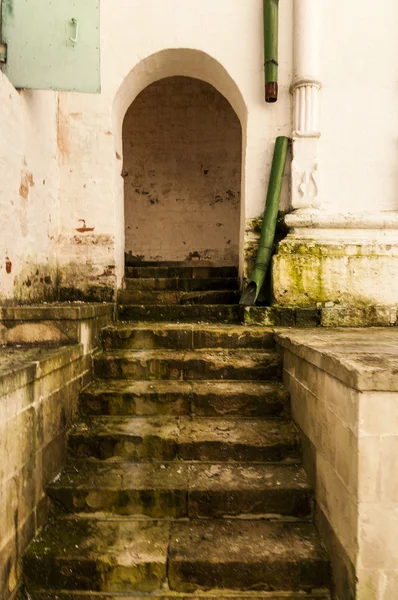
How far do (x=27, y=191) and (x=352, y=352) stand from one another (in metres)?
2.66

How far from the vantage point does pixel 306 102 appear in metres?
3.68

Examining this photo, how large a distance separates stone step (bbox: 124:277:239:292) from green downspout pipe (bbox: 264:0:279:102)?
192 centimetres

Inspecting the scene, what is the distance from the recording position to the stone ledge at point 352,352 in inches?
63.4

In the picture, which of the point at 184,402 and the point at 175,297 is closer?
the point at 184,402

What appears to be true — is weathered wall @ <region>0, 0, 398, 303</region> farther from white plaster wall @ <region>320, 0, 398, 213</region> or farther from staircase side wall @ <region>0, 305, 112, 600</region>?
staircase side wall @ <region>0, 305, 112, 600</region>

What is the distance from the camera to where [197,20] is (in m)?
3.75

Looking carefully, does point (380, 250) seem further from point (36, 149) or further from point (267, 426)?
point (36, 149)

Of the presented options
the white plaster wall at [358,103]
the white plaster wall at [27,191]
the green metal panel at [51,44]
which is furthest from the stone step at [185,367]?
the green metal panel at [51,44]

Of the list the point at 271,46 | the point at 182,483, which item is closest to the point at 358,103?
the point at 271,46

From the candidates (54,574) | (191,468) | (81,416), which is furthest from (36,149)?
(54,574)

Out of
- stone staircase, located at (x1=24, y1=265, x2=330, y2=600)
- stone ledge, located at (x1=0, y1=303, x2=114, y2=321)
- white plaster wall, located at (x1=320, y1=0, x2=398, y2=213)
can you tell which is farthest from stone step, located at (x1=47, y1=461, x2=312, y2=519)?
white plaster wall, located at (x1=320, y1=0, x2=398, y2=213)

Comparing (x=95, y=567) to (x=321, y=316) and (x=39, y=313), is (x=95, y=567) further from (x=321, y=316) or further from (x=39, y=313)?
(x=321, y=316)

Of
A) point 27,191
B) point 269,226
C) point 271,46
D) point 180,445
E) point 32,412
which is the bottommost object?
point 180,445

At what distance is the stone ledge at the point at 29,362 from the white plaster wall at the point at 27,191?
672 millimetres
